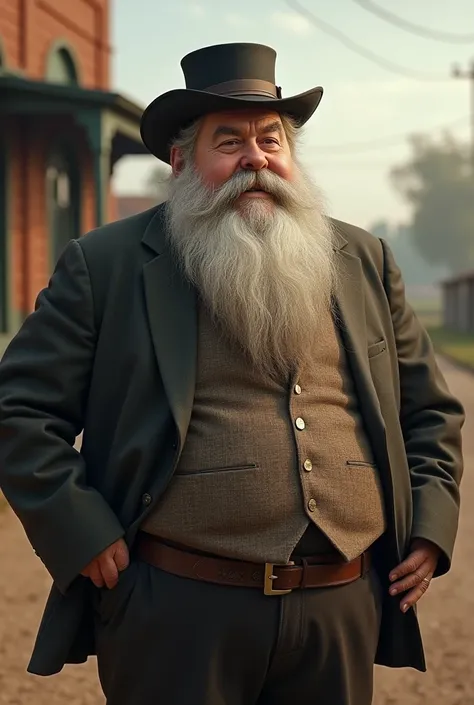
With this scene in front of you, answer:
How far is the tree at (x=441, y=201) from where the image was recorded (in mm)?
109438

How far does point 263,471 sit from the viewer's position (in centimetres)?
256

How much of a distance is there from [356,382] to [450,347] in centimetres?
2665

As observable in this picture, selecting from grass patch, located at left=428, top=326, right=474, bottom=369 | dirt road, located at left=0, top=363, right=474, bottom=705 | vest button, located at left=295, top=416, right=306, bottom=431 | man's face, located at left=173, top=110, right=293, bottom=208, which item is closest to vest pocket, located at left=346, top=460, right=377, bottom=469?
vest button, located at left=295, top=416, right=306, bottom=431

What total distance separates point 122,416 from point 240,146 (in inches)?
30.7

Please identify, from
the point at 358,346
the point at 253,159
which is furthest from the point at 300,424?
the point at 253,159

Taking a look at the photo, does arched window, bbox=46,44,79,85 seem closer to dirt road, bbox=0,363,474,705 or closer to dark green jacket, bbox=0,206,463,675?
dirt road, bbox=0,363,474,705

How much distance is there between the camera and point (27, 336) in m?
2.63

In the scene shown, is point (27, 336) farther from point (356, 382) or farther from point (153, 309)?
point (356, 382)

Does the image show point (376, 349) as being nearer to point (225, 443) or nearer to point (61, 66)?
point (225, 443)

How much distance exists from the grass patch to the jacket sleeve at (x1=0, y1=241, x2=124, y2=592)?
18826 mm

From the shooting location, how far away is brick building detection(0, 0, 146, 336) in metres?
12.4

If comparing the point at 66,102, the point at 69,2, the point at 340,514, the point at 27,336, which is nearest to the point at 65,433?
the point at 27,336

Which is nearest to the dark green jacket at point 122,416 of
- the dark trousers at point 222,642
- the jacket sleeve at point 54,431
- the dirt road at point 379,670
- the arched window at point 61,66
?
the jacket sleeve at point 54,431

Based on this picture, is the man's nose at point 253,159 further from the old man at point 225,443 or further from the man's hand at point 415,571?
the man's hand at point 415,571
